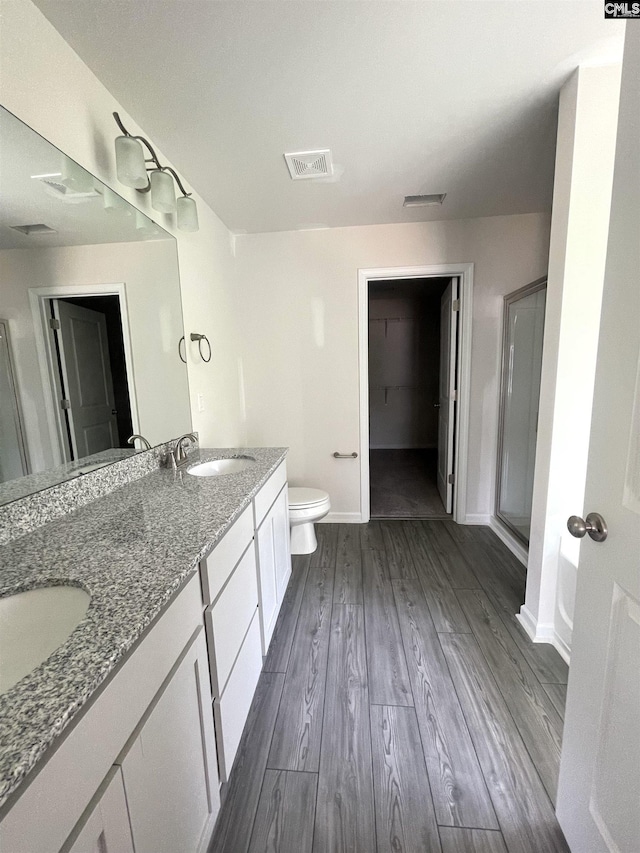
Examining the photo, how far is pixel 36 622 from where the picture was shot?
2.50 ft

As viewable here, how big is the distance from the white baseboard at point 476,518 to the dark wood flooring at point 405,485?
0.61 feet

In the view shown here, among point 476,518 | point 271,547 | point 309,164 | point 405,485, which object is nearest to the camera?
point 271,547

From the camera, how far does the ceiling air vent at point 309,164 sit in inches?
71.3

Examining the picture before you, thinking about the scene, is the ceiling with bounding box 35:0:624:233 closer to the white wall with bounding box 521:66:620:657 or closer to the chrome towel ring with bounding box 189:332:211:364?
the white wall with bounding box 521:66:620:657

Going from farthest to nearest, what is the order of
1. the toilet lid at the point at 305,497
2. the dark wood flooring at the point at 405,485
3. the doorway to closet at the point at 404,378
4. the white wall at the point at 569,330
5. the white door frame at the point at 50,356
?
the doorway to closet at the point at 404,378
the dark wood flooring at the point at 405,485
the toilet lid at the point at 305,497
the white wall at the point at 569,330
the white door frame at the point at 50,356

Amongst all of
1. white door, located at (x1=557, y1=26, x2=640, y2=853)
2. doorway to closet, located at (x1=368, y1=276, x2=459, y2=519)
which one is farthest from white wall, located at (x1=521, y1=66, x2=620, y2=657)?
doorway to closet, located at (x1=368, y1=276, x2=459, y2=519)

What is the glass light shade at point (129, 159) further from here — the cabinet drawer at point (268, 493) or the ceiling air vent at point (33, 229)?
the cabinet drawer at point (268, 493)

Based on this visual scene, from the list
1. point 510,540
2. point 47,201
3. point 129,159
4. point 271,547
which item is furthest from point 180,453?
point 510,540

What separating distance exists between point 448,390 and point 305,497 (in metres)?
1.49

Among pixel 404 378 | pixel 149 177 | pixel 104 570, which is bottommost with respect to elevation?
pixel 104 570

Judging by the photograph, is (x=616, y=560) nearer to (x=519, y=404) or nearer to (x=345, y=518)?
(x=519, y=404)

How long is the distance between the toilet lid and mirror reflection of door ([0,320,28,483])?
5.14 ft

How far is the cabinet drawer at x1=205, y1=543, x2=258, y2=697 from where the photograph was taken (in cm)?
102

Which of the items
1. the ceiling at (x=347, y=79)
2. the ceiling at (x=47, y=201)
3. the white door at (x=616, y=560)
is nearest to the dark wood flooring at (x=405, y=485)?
the white door at (x=616, y=560)
